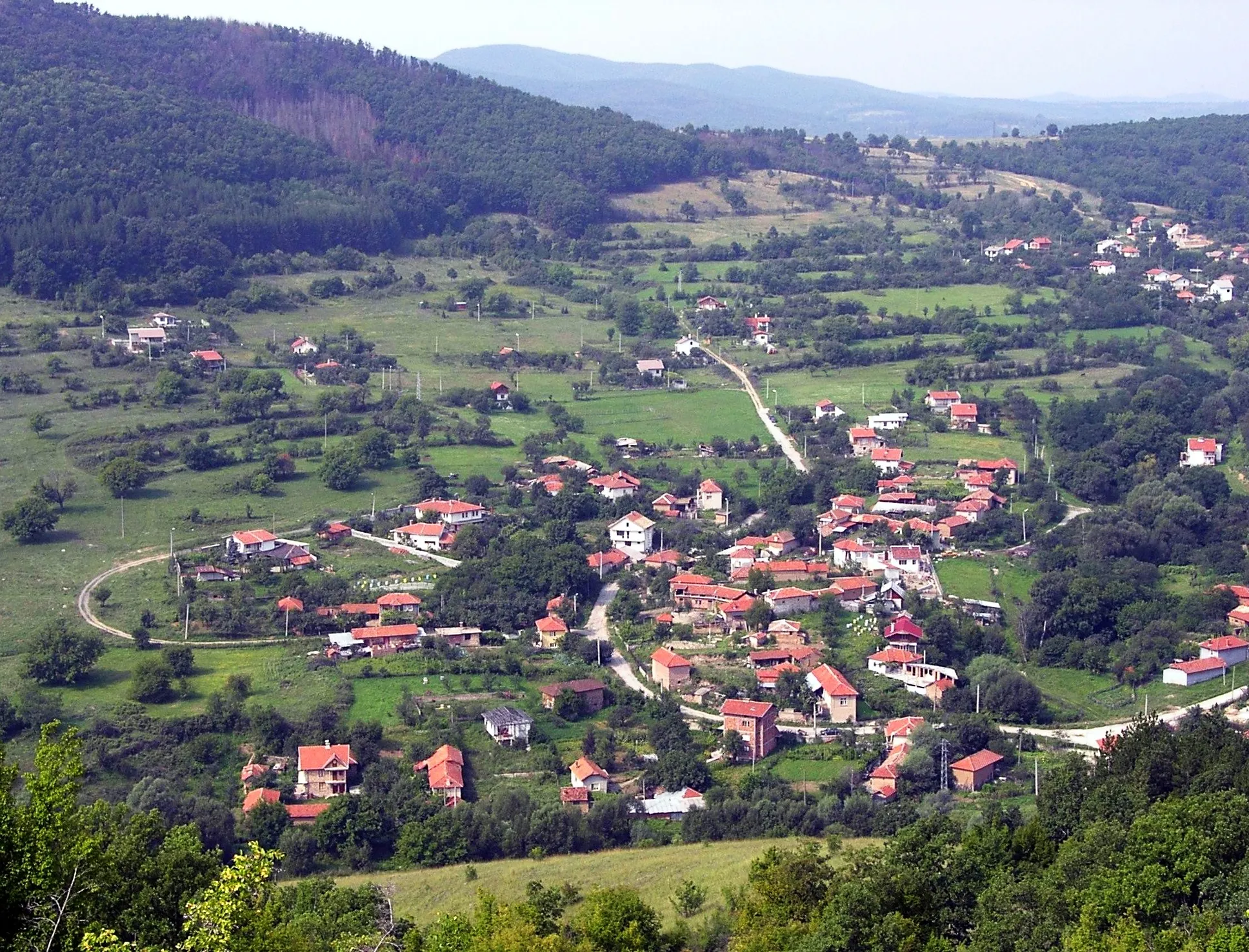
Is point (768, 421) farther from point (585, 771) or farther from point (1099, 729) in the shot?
point (585, 771)

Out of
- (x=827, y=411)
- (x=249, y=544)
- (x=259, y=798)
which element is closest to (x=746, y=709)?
(x=259, y=798)

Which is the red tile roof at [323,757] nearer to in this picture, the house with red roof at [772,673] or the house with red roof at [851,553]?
the house with red roof at [772,673]

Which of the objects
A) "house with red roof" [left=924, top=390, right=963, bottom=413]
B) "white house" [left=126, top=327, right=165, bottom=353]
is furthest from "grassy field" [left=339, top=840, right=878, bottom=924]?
"white house" [left=126, top=327, right=165, bottom=353]

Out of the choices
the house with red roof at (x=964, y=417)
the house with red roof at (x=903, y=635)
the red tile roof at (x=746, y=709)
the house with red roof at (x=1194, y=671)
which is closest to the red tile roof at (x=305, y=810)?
the red tile roof at (x=746, y=709)

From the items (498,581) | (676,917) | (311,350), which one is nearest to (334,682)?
(498,581)

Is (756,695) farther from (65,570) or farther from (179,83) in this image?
(179,83)

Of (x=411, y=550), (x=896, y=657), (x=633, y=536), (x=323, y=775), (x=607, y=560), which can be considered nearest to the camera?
(x=323, y=775)
